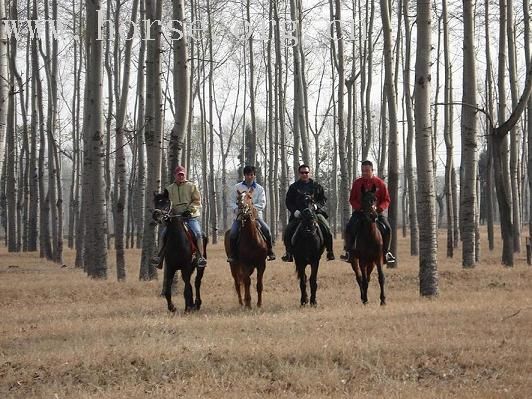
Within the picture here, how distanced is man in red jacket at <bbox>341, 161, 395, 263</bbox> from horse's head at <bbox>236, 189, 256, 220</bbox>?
1974mm

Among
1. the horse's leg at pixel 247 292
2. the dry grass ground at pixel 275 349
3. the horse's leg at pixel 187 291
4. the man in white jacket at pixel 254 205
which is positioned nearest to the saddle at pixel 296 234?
the man in white jacket at pixel 254 205

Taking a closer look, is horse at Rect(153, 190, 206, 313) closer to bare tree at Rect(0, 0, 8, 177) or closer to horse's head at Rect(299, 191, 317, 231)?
horse's head at Rect(299, 191, 317, 231)

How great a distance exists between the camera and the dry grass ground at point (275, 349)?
8.04 metres

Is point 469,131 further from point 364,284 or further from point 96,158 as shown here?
point 96,158

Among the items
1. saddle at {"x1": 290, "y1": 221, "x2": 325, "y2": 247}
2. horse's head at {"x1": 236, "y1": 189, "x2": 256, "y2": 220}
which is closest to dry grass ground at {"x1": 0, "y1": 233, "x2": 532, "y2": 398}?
saddle at {"x1": 290, "y1": 221, "x2": 325, "y2": 247}

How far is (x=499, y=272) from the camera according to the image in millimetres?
19672

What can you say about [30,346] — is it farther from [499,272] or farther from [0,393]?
[499,272]

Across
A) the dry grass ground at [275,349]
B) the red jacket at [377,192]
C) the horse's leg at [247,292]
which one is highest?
the red jacket at [377,192]

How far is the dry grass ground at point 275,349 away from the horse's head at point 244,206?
180cm

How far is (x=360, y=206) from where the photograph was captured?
49.3 ft

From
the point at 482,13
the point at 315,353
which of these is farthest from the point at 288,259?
the point at 482,13

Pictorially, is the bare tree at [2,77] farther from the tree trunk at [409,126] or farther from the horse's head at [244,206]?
the tree trunk at [409,126]

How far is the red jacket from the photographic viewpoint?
15125 millimetres

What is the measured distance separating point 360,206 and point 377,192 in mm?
473
